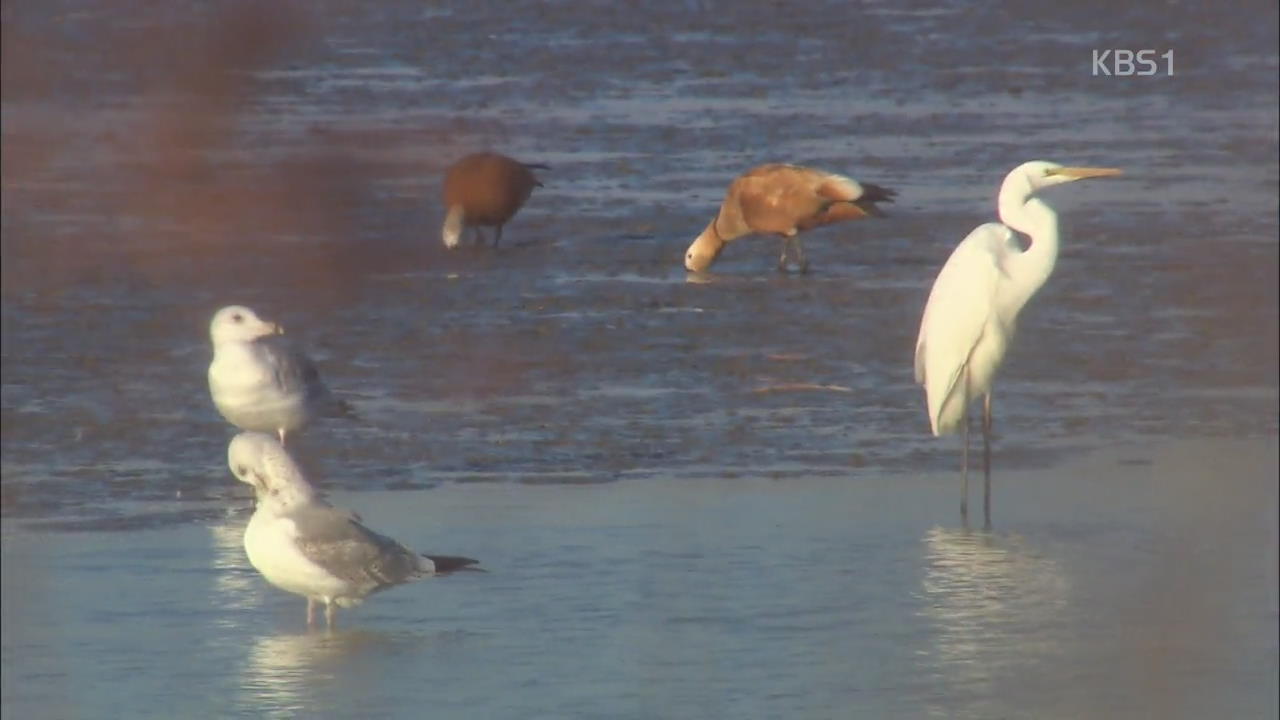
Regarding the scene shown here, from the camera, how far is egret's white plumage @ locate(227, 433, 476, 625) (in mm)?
6125

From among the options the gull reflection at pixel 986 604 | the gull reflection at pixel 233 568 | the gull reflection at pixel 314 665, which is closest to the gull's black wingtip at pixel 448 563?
the gull reflection at pixel 314 665

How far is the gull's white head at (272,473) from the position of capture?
250 inches

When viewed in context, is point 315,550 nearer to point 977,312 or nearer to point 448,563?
point 448,563

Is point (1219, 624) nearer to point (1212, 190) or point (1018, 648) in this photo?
point (1018, 648)

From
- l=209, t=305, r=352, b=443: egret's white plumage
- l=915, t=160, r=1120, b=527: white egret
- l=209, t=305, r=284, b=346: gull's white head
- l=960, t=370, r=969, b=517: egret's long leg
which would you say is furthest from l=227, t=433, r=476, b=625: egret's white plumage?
l=915, t=160, r=1120, b=527: white egret

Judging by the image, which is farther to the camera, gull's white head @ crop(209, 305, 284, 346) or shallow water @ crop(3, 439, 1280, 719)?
gull's white head @ crop(209, 305, 284, 346)

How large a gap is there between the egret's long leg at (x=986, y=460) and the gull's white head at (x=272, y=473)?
5.66 feet

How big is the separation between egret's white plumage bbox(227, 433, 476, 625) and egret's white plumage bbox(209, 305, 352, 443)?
1683 millimetres

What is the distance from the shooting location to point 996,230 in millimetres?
7910

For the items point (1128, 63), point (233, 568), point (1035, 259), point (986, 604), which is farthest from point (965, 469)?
point (1128, 63)

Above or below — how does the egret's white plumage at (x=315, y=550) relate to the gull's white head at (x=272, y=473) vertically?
below

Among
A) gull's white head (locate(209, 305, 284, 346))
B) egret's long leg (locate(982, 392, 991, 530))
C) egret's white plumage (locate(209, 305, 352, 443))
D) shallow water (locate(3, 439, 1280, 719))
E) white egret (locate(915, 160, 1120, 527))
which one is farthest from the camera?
gull's white head (locate(209, 305, 284, 346))

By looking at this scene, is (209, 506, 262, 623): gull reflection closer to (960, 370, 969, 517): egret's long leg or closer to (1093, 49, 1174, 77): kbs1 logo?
(960, 370, 969, 517): egret's long leg

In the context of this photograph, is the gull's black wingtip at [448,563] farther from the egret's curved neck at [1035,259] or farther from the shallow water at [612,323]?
the egret's curved neck at [1035,259]
